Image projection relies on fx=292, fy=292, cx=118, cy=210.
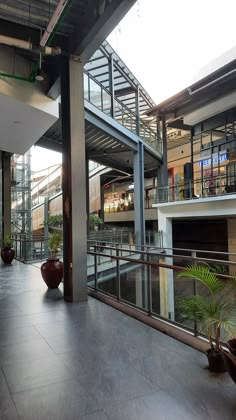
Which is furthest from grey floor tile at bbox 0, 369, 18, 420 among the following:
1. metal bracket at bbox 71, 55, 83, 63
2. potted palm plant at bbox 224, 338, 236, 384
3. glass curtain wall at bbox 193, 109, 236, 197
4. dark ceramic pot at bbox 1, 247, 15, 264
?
glass curtain wall at bbox 193, 109, 236, 197

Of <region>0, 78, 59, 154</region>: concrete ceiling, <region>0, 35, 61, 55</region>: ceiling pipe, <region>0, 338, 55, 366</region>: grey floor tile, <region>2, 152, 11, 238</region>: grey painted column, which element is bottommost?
<region>0, 338, 55, 366</region>: grey floor tile

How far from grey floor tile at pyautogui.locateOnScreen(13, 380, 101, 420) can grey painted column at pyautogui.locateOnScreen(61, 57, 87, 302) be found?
2547 mm

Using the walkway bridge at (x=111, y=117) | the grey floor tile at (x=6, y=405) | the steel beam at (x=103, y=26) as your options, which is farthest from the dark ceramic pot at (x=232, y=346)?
the walkway bridge at (x=111, y=117)

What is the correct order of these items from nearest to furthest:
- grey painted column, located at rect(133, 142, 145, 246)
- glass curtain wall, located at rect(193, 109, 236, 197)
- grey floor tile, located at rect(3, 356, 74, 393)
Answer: grey floor tile, located at rect(3, 356, 74, 393) → glass curtain wall, located at rect(193, 109, 236, 197) → grey painted column, located at rect(133, 142, 145, 246)

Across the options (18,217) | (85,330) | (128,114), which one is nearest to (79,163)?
(85,330)

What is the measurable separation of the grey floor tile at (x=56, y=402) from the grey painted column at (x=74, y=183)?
2.55 metres

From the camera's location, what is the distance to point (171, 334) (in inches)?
126

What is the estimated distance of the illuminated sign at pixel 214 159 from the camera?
1258 cm

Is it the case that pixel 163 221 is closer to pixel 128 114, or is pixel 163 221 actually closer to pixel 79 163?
pixel 128 114

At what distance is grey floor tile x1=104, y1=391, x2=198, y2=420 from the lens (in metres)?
1.86

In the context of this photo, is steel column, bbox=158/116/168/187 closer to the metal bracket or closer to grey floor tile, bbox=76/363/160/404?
the metal bracket

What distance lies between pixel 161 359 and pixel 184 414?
0.78 m

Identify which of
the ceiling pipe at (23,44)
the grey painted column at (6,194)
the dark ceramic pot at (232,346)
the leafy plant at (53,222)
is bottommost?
the dark ceramic pot at (232,346)

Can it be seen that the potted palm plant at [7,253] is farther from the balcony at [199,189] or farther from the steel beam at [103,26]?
the balcony at [199,189]
